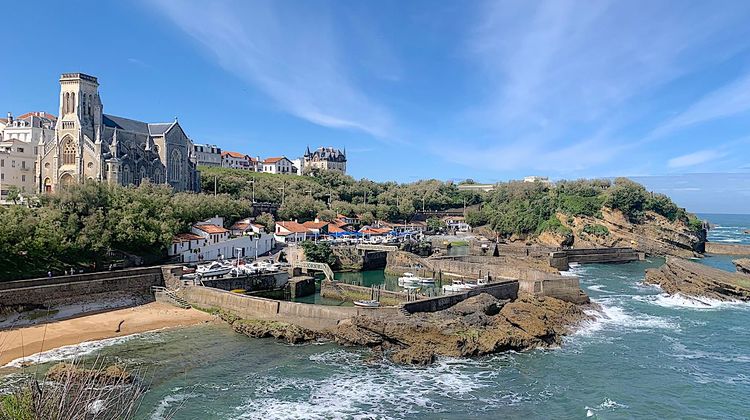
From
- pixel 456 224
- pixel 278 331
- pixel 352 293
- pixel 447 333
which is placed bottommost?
pixel 278 331

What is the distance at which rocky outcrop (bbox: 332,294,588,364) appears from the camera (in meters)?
28.4

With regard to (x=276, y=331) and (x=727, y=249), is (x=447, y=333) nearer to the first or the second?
(x=276, y=331)

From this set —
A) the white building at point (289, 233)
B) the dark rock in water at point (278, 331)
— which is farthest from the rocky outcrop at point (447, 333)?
the white building at point (289, 233)

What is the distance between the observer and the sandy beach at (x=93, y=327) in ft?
91.6

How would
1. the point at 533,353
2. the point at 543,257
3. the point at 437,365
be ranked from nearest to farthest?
the point at 437,365 < the point at 533,353 < the point at 543,257

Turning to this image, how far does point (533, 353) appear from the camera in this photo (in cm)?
2911

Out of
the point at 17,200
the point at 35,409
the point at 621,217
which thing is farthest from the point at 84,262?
the point at 621,217

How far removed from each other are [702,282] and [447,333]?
3401 cm

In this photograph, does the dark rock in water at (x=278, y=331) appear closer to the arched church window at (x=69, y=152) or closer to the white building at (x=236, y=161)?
the arched church window at (x=69, y=152)

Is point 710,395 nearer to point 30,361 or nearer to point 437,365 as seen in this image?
point 437,365

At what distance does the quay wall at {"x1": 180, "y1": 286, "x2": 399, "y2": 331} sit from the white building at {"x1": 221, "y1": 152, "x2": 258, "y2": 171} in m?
103

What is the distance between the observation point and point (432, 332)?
29.6 meters

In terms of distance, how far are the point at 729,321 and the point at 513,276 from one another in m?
17.3

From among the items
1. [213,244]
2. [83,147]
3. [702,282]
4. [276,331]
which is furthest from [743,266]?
[83,147]
